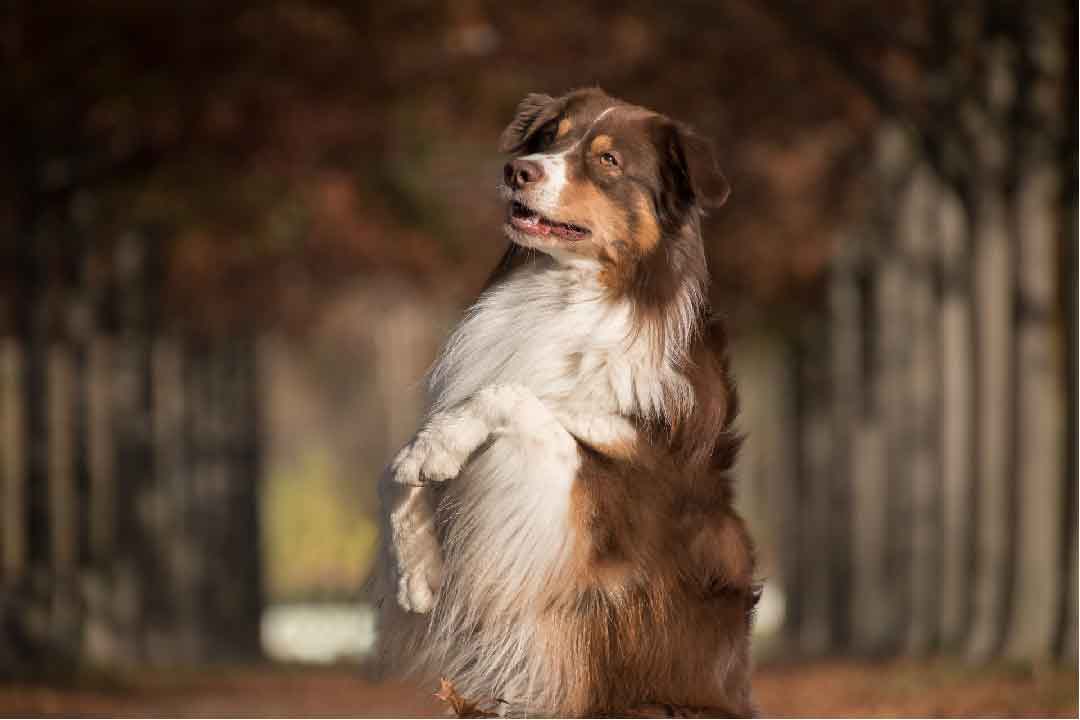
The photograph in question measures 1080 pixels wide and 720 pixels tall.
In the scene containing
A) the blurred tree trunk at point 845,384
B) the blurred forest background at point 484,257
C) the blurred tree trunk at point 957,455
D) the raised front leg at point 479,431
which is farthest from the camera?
the blurred tree trunk at point 845,384

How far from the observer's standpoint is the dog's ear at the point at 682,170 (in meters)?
6.44

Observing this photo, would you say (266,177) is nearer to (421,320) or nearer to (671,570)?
(671,570)

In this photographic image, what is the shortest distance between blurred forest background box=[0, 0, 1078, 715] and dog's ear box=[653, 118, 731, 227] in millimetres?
4636

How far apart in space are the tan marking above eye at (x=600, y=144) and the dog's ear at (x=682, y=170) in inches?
7.2

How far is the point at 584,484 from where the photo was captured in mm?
6223

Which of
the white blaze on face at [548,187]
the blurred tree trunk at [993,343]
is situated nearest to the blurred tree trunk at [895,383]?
the blurred tree trunk at [993,343]

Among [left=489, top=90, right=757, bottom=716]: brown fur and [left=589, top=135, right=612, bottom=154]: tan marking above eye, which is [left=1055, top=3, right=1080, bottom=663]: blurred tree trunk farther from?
[left=589, top=135, right=612, bottom=154]: tan marking above eye

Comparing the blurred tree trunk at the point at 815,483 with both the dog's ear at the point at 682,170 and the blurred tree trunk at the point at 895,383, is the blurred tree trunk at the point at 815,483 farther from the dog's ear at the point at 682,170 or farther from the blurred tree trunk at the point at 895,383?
the dog's ear at the point at 682,170

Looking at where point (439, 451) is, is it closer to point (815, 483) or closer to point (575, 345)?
point (575, 345)

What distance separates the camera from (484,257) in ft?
89.2

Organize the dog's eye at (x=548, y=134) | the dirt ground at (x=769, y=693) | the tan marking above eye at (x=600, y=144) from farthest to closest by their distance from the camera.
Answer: the dirt ground at (x=769, y=693)
the dog's eye at (x=548, y=134)
the tan marking above eye at (x=600, y=144)

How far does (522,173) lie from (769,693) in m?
9.00

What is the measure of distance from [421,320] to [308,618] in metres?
10.8

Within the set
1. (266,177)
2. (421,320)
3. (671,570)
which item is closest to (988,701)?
(671,570)
